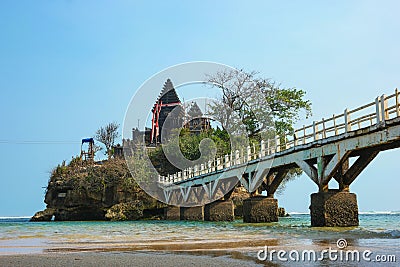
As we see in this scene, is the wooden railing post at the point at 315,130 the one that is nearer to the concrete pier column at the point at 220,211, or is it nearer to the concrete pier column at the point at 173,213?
the concrete pier column at the point at 220,211

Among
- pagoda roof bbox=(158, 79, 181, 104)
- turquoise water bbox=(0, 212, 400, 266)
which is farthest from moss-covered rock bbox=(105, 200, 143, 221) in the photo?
pagoda roof bbox=(158, 79, 181, 104)

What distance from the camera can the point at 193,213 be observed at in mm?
40406

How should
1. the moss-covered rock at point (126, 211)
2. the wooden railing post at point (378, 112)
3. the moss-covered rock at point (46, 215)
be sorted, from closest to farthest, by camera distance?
the wooden railing post at point (378, 112)
the moss-covered rock at point (126, 211)
the moss-covered rock at point (46, 215)

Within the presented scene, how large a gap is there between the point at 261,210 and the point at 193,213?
48.6ft

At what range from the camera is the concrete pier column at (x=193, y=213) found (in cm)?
3997

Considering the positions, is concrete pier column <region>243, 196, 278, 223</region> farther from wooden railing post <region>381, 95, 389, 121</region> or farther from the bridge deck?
wooden railing post <region>381, 95, 389, 121</region>

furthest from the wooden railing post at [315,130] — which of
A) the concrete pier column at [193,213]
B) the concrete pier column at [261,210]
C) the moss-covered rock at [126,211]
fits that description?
the moss-covered rock at [126,211]

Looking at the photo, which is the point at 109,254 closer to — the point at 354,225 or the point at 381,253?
the point at 381,253

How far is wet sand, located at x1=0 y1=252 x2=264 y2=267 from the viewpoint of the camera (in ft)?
26.2

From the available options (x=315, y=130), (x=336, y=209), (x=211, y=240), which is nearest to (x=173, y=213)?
(x=315, y=130)

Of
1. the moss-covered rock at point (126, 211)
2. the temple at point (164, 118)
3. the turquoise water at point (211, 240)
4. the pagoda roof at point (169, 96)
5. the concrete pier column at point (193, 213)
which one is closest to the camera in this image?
the turquoise water at point (211, 240)

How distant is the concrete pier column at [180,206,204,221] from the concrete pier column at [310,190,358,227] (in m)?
22.1

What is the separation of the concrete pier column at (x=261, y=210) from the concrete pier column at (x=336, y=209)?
779 cm

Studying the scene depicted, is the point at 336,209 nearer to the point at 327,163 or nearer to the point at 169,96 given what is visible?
the point at 327,163
